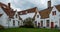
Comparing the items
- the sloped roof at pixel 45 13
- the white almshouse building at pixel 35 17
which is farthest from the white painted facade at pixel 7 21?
the sloped roof at pixel 45 13

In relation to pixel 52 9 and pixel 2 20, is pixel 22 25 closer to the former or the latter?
pixel 2 20

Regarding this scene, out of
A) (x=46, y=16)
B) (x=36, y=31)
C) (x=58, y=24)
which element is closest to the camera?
(x=36, y=31)

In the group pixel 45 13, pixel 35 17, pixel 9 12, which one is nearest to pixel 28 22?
pixel 35 17

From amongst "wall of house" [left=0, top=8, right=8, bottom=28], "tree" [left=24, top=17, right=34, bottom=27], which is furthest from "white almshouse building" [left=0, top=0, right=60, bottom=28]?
"tree" [left=24, top=17, right=34, bottom=27]

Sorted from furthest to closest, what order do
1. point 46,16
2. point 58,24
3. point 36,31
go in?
point 46,16 < point 58,24 < point 36,31

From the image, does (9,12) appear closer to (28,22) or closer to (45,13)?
(28,22)

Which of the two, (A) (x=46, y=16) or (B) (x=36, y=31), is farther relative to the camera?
(A) (x=46, y=16)

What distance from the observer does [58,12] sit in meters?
23.3

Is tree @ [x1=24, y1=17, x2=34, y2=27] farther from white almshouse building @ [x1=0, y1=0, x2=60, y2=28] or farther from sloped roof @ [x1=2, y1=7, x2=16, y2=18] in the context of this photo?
sloped roof @ [x1=2, y1=7, x2=16, y2=18]

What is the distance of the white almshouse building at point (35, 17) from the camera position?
23391mm

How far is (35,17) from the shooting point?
2462 cm

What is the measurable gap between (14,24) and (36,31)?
6.27 metres

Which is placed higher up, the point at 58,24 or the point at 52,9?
the point at 52,9

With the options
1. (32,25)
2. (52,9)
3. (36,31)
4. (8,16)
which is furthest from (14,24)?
(36,31)
